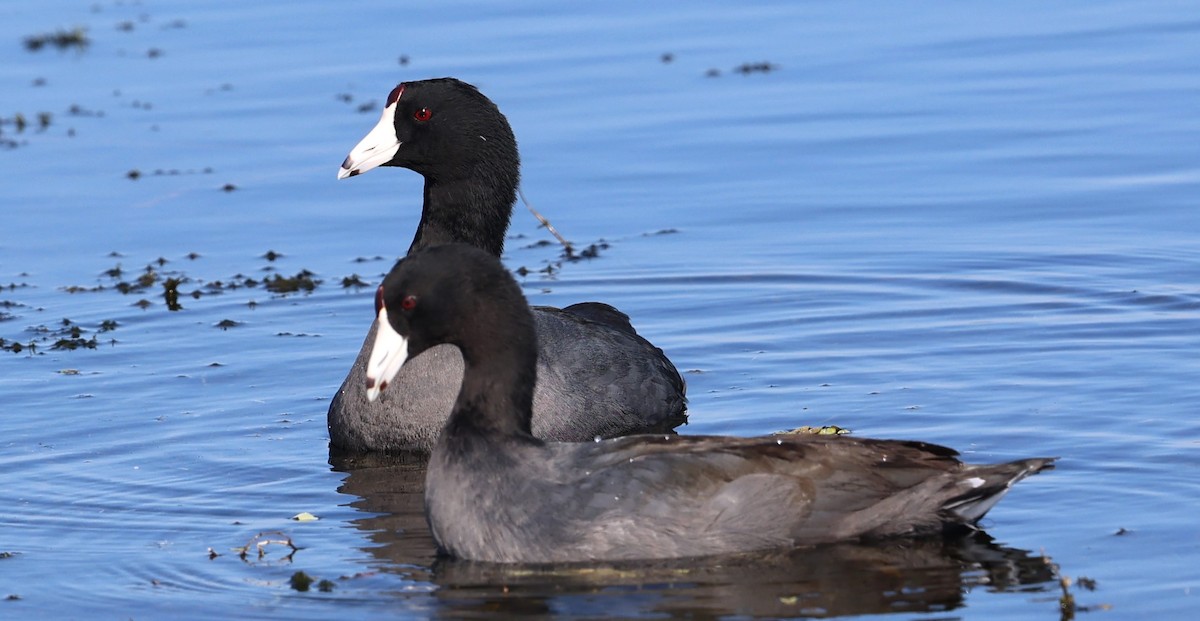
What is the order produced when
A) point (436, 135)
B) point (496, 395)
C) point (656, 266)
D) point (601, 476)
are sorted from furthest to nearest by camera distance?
point (656, 266) < point (436, 135) < point (496, 395) < point (601, 476)

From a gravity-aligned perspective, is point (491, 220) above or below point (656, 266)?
above

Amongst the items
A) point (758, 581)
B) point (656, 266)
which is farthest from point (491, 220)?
point (758, 581)

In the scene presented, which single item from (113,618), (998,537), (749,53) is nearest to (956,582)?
(998,537)

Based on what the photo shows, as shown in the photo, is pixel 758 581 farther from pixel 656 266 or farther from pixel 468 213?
pixel 656 266

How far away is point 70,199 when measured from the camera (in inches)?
651

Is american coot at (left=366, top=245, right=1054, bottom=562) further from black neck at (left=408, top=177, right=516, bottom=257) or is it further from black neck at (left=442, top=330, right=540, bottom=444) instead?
black neck at (left=408, top=177, right=516, bottom=257)

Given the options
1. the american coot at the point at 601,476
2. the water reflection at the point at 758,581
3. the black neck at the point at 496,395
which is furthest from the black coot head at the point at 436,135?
the water reflection at the point at 758,581

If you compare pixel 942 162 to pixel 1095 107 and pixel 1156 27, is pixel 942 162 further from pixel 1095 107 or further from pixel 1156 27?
pixel 1156 27

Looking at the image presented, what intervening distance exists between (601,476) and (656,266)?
6098mm

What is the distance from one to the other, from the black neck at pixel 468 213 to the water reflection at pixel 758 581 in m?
2.95

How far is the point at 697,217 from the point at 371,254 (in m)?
2.53

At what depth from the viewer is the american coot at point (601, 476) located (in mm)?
8344

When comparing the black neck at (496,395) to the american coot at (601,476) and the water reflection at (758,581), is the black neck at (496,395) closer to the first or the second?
the american coot at (601,476)

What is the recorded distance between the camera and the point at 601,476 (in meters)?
8.38
